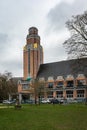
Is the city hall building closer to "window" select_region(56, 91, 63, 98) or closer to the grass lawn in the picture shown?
"window" select_region(56, 91, 63, 98)

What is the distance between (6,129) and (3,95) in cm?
2943

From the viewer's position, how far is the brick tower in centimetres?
12850

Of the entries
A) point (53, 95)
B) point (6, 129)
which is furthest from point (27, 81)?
point (6, 129)

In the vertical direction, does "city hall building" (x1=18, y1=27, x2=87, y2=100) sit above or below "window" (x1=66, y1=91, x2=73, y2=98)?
above

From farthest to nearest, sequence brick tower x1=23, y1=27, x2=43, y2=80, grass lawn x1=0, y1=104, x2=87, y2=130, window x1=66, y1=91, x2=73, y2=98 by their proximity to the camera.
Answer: brick tower x1=23, y1=27, x2=43, y2=80, window x1=66, y1=91, x2=73, y2=98, grass lawn x1=0, y1=104, x2=87, y2=130

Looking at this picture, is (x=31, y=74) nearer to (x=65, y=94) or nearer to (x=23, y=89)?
(x=23, y=89)

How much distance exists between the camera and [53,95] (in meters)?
113

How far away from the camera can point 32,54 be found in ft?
423

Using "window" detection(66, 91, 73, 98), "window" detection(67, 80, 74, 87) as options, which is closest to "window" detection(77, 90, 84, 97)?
"window" detection(66, 91, 73, 98)

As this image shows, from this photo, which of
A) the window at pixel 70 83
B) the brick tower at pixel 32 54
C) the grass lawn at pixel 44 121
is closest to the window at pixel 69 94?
the window at pixel 70 83

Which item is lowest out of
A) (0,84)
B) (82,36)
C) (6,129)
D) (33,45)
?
(6,129)

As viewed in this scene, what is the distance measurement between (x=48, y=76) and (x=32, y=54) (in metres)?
16.0

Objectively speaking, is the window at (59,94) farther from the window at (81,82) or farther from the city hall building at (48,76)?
the window at (81,82)

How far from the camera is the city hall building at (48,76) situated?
10731cm
